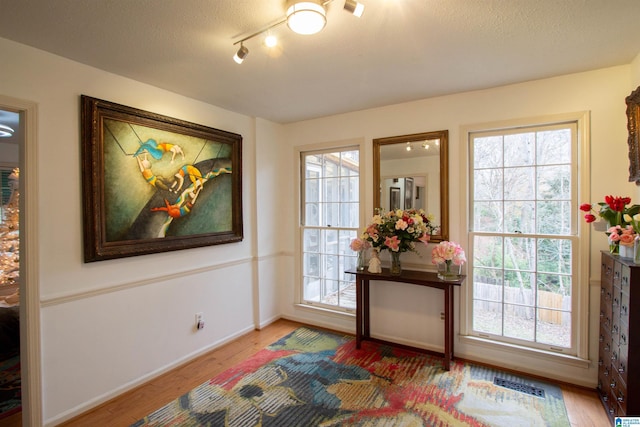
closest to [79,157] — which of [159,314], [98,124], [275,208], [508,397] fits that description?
[98,124]

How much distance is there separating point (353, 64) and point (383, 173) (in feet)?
4.24

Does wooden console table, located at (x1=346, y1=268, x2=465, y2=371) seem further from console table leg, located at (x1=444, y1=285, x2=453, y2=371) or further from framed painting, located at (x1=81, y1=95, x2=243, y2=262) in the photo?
framed painting, located at (x1=81, y1=95, x2=243, y2=262)

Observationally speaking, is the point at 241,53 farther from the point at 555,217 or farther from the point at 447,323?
the point at 555,217

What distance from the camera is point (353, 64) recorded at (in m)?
2.21

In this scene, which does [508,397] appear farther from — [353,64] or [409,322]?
[353,64]

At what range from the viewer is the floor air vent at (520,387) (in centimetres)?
232

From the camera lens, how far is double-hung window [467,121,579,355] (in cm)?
252

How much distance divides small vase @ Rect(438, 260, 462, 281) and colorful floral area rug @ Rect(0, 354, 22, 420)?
136 inches

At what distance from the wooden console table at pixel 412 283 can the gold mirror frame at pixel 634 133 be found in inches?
55.3

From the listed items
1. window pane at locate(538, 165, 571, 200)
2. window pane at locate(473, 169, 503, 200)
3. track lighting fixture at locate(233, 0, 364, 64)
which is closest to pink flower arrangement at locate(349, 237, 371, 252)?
window pane at locate(473, 169, 503, 200)

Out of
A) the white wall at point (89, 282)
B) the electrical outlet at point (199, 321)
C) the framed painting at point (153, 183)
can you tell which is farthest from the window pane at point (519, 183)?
the electrical outlet at point (199, 321)

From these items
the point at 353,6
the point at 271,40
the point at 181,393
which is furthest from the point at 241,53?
the point at 181,393

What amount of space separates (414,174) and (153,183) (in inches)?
96.1

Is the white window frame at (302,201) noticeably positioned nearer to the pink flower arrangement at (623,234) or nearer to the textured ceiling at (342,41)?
the textured ceiling at (342,41)
